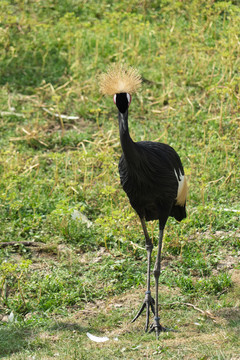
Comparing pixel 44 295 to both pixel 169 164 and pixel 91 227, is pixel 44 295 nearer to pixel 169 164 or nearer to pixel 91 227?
pixel 91 227

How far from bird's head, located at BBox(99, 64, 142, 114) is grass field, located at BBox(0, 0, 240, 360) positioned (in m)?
1.54

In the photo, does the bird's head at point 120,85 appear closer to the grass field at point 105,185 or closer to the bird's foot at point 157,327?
the grass field at point 105,185

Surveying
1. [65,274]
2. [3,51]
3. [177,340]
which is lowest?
[65,274]

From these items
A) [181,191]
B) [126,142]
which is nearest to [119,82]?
[126,142]

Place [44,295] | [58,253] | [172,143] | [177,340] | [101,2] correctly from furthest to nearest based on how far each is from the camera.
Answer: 1. [101,2]
2. [172,143]
3. [58,253]
4. [44,295]
5. [177,340]

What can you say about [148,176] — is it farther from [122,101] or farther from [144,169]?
[122,101]

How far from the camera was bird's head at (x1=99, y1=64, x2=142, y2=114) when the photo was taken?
442cm

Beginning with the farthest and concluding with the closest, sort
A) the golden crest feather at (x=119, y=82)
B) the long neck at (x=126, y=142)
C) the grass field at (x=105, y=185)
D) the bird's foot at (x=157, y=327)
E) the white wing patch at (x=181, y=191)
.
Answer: the white wing patch at (x=181, y=191), the grass field at (x=105, y=185), the bird's foot at (x=157, y=327), the golden crest feather at (x=119, y=82), the long neck at (x=126, y=142)

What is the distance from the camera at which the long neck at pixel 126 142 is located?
4.29 metres

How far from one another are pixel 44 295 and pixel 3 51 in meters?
5.74

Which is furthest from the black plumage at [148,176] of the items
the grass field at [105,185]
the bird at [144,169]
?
the grass field at [105,185]

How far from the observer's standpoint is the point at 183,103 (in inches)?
326

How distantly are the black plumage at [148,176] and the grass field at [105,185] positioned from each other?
574mm

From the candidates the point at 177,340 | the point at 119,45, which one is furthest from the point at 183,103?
the point at 177,340
